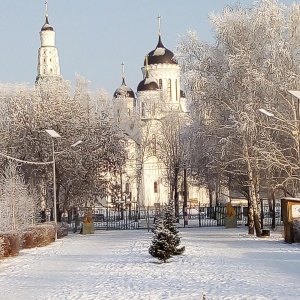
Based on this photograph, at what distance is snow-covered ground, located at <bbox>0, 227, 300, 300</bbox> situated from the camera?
46.8ft

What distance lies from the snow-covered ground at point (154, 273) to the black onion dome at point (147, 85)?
52.1 metres

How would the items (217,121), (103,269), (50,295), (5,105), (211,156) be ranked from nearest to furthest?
(50,295), (103,269), (217,121), (211,156), (5,105)

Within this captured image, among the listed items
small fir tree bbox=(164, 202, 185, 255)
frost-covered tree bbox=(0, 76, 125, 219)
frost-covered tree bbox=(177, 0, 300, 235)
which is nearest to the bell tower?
frost-covered tree bbox=(0, 76, 125, 219)

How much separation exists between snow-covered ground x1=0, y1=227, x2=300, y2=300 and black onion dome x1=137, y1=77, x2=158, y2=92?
171 feet

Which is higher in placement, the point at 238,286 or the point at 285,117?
the point at 285,117

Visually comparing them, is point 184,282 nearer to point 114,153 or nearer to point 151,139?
point 114,153

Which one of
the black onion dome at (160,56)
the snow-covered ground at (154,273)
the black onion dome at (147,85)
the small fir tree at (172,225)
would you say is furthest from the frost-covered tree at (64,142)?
the black onion dome at (160,56)

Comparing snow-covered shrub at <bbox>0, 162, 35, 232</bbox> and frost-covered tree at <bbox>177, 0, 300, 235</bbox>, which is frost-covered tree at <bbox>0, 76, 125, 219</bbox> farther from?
frost-covered tree at <bbox>177, 0, 300, 235</bbox>

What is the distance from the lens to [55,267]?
20.6 m

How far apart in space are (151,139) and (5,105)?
2021 cm

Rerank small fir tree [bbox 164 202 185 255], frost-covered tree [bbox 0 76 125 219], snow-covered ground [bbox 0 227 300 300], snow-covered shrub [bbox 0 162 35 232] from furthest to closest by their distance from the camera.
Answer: frost-covered tree [bbox 0 76 125 219]
snow-covered shrub [bbox 0 162 35 232]
small fir tree [bbox 164 202 185 255]
snow-covered ground [bbox 0 227 300 300]

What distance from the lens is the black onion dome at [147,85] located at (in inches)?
3086

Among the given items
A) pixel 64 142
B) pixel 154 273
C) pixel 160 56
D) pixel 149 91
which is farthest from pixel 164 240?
pixel 160 56

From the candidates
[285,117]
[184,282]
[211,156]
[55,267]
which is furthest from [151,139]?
[184,282]
